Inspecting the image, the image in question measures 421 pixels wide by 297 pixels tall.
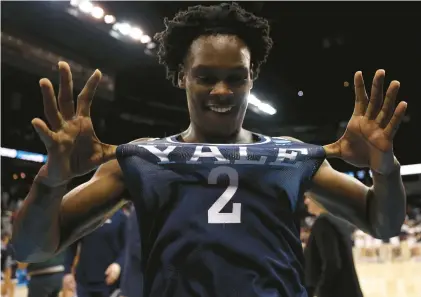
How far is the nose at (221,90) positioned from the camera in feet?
5.22

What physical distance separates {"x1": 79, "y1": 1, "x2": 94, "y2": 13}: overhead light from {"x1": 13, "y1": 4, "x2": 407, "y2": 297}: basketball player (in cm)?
794

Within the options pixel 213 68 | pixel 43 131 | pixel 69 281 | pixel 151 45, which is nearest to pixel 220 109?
pixel 213 68

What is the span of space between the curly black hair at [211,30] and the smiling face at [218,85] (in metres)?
0.05

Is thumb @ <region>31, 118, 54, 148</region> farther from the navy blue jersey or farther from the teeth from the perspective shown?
the teeth

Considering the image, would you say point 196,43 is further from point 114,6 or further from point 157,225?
point 114,6

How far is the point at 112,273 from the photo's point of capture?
192 inches

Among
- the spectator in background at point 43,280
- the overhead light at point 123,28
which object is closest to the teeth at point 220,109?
the spectator in background at point 43,280

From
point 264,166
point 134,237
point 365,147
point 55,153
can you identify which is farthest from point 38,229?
point 134,237

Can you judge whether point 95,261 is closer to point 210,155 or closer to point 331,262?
point 331,262

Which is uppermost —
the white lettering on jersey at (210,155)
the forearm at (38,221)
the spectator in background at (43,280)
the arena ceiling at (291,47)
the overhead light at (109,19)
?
the overhead light at (109,19)

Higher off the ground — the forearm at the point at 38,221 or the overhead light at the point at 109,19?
the overhead light at the point at 109,19

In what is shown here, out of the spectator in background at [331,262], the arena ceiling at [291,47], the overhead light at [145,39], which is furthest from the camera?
the overhead light at [145,39]

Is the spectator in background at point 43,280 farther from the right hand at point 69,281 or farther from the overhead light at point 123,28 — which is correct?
the overhead light at point 123,28

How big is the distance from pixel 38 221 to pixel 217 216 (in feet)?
1.46
